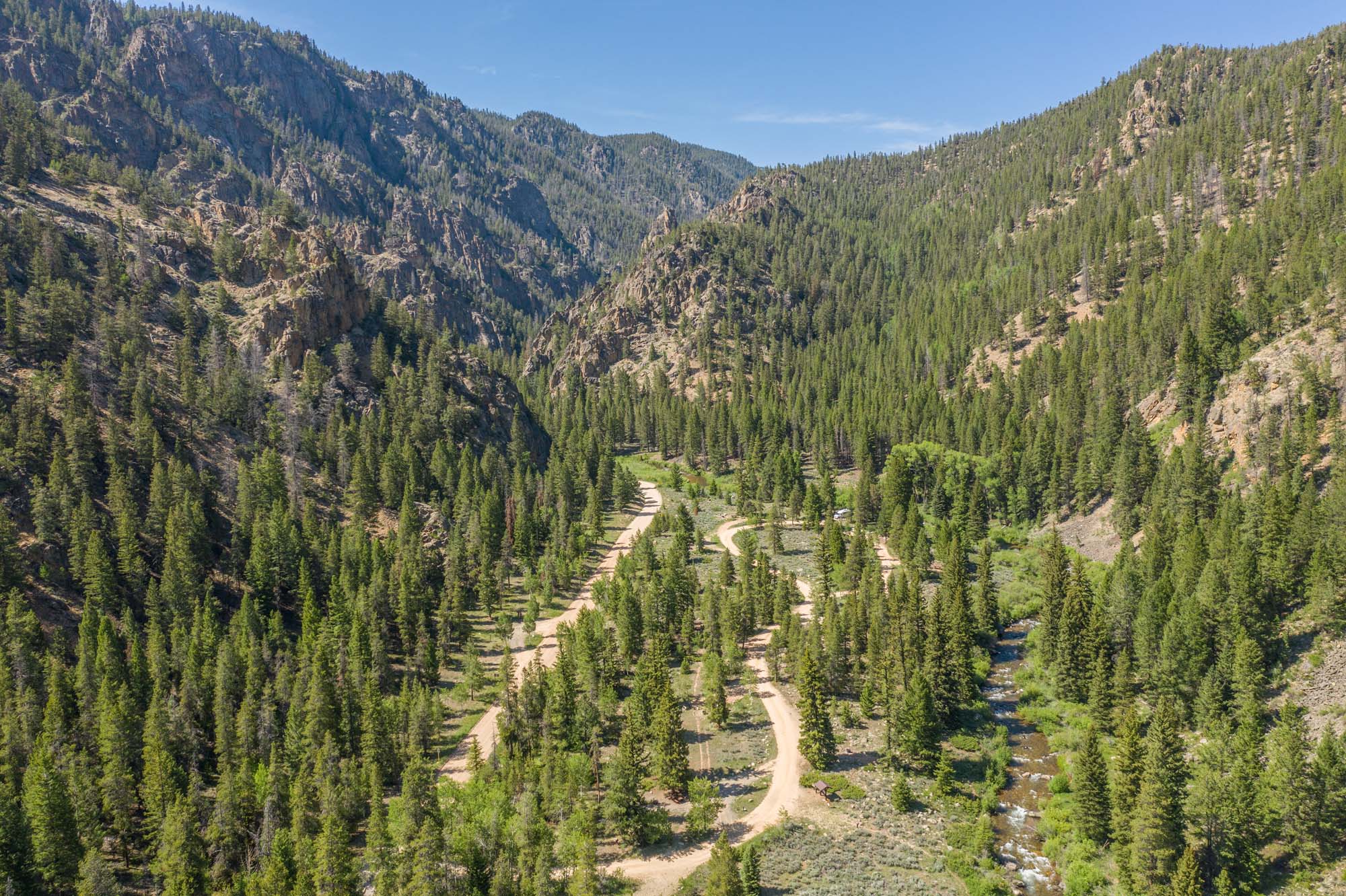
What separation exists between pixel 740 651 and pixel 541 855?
41.9m

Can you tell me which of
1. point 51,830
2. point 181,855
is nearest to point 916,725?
point 181,855

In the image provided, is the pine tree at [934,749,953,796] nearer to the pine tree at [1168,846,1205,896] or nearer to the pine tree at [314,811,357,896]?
the pine tree at [1168,846,1205,896]

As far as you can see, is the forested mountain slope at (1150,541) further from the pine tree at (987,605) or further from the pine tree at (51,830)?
the pine tree at (51,830)

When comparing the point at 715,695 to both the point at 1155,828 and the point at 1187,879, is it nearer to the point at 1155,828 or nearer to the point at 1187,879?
the point at 1155,828

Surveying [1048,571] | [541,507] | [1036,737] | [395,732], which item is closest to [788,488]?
[541,507]

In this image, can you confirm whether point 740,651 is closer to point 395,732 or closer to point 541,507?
point 395,732

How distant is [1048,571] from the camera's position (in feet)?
291

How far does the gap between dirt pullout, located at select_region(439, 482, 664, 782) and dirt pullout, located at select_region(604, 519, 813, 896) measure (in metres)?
19.8

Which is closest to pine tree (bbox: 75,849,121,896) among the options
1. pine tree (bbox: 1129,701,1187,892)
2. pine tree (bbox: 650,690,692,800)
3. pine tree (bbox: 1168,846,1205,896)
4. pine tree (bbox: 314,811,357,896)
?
pine tree (bbox: 314,811,357,896)

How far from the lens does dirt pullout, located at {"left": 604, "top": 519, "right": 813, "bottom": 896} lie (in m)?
51.5

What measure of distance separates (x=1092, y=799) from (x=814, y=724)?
2090 cm

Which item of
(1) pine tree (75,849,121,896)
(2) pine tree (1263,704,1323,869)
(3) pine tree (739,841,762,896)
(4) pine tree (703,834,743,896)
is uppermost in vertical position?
(2) pine tree (1263,704,1323,869)

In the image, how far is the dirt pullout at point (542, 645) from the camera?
2766 inches

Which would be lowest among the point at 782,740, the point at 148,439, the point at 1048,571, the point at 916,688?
the point at 782,740
